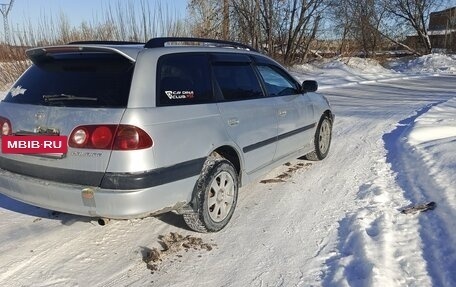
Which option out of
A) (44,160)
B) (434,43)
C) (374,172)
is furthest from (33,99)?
(434,43)

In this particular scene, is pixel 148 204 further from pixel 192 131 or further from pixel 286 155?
pixel 286 155

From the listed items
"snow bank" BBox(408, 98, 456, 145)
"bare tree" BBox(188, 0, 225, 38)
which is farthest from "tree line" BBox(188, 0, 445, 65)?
"snow bank" BBox(408, 98, 456, 145)

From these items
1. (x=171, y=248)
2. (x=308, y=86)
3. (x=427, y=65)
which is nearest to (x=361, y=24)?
(x=427, y=65)

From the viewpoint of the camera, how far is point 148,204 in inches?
125

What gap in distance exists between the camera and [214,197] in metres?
3.77

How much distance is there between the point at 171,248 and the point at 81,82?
59.9 inches

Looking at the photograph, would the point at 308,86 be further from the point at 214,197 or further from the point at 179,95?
the point at 179,95

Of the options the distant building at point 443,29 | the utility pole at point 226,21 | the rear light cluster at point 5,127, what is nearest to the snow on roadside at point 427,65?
the distant building at point 443,29

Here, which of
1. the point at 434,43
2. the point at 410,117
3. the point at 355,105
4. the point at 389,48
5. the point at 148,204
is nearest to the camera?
the point at 148,204

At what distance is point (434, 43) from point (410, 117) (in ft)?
109

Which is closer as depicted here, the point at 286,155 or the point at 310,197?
the point at 310,197

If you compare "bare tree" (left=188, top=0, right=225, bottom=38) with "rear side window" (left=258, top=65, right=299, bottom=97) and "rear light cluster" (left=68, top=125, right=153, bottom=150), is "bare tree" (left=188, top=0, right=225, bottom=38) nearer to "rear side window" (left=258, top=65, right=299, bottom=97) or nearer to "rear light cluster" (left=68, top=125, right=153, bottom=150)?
"rear side window" (left=258, top=65, right=299, bottom=97)

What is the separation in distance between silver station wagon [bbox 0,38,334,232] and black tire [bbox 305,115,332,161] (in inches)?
80.9

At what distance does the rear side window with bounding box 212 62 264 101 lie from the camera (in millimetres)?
4012
